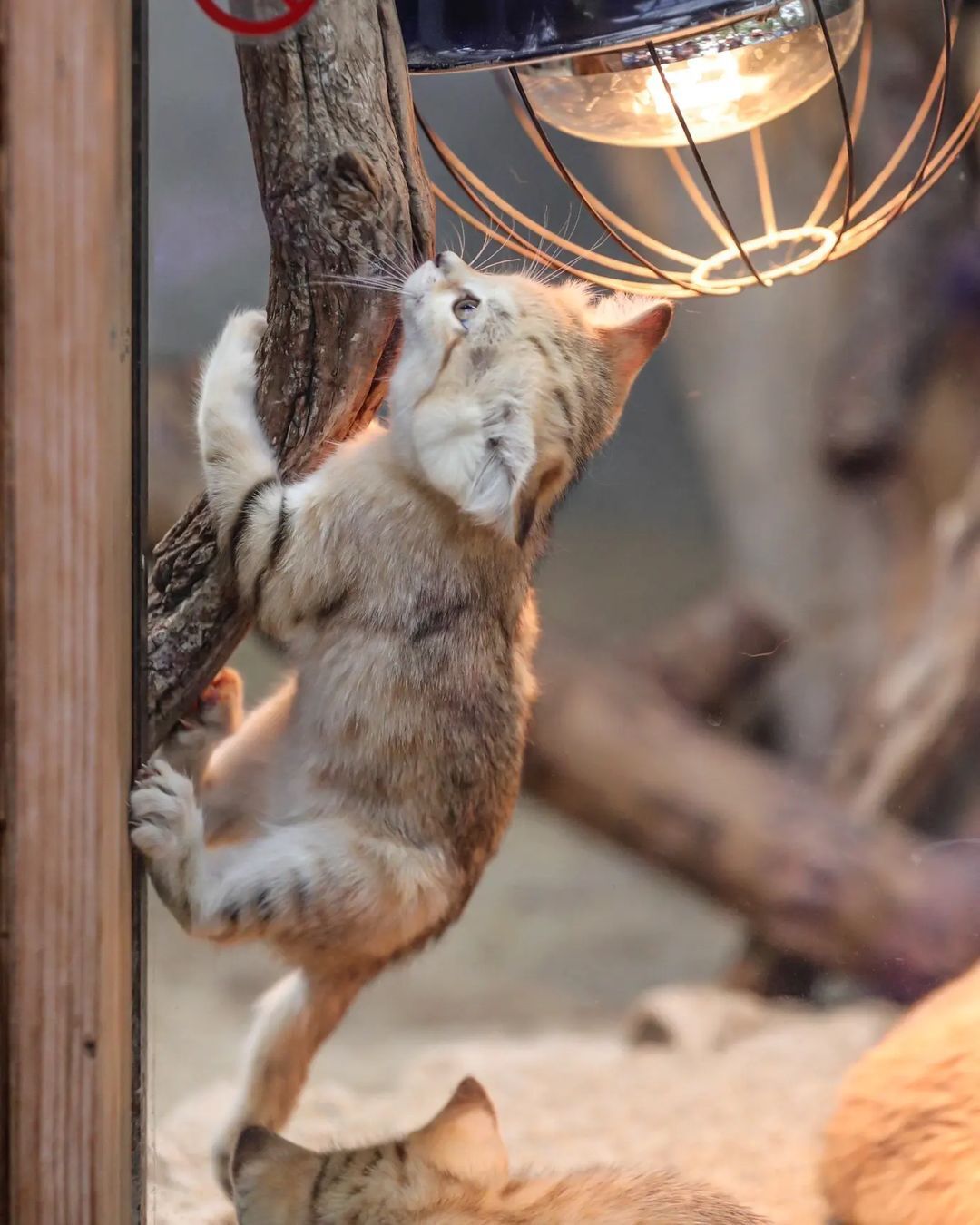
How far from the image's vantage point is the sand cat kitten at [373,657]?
1.37 m

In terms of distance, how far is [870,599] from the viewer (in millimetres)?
1998

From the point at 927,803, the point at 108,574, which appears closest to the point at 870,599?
the point at 927,803

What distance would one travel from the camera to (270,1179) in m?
1.42

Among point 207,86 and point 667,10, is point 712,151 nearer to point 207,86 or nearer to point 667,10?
point 667,10

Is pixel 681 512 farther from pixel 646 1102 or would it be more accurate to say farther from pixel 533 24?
pixel 646 1102

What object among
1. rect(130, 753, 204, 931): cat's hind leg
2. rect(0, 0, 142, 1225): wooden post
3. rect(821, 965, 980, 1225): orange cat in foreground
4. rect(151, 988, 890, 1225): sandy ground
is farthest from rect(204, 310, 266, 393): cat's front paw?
rect(821, 965, 980, 1225): orange cat in foreground

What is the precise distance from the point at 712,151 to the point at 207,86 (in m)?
0.85

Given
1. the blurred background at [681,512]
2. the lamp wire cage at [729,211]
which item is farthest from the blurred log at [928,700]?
the lamp wire cage at [729,211]

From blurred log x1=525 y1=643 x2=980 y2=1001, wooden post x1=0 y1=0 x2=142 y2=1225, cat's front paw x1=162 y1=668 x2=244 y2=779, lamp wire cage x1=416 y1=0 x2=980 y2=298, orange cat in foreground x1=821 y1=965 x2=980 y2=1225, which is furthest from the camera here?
blurred log x1=525 y1=643 x2=980 y2=1001

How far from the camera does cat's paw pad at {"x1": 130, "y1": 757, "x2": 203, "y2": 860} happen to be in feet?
4.22

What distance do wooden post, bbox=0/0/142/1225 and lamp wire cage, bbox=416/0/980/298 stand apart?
48 centimetres

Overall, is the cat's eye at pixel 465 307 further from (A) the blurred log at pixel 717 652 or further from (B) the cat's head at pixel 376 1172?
(B) the cat's head at pixel 376 1172

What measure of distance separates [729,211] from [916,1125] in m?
1.46

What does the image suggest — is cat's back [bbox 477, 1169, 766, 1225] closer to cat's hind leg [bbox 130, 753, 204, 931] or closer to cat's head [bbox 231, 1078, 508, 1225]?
cat's head [bbox 231, 1078, 508, 1225]
